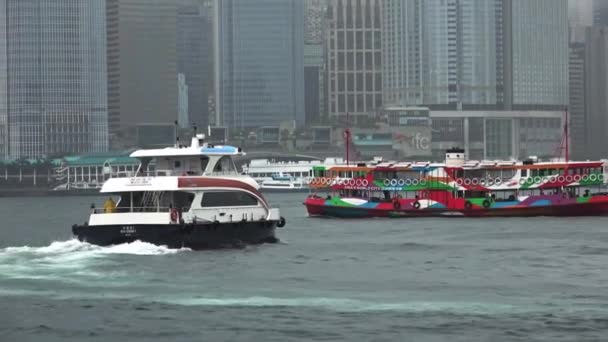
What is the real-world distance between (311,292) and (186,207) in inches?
643

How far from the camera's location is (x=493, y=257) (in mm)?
71500

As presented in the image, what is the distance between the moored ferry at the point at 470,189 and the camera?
11281 cm

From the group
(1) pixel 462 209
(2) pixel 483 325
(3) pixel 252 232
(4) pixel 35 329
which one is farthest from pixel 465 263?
(1) pixel 462 209

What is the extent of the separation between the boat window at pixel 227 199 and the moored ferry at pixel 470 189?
4145 centimetres

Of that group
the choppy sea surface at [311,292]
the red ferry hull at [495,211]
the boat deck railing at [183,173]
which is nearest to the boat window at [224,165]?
the boat deck railing at [183,173]

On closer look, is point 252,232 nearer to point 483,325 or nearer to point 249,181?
point 249,181

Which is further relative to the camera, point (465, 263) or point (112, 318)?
point (465, 263)

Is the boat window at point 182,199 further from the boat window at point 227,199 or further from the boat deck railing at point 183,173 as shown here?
the boat deck railing at point 183,173

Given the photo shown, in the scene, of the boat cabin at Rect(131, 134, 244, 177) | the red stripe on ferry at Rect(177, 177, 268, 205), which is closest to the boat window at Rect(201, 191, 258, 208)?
the red stripe on ferry at Rect(177, 177, 268, 205)

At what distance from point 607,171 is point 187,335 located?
7075 cm

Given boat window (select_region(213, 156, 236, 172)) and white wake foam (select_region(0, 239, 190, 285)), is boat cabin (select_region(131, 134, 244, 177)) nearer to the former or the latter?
boat window (select_region(213, 156, 236, 172))

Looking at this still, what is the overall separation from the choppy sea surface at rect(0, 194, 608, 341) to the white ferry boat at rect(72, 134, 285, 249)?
2.51 ft

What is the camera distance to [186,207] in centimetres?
7188

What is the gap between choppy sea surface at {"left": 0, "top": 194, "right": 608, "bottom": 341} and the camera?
1900 inches
